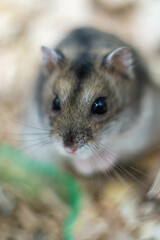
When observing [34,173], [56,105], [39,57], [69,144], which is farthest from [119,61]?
[39,57]

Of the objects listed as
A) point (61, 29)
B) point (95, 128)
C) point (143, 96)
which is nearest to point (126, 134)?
point (143, 96)

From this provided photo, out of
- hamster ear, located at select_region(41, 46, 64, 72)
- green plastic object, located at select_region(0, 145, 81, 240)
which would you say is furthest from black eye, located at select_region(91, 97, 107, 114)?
green plastic object, located at select_region(0, 145, 81, 240)

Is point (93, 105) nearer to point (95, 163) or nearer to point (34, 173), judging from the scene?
point (95, 163)

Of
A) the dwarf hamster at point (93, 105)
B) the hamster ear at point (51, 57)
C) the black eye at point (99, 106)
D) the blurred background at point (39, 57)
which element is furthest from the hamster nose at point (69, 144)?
the hamster ear at point (51, 57)

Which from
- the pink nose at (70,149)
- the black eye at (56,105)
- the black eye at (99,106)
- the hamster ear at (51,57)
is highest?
the hamster ear at (51,57)

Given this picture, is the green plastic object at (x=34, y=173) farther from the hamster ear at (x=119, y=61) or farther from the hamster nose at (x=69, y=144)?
the hamster ear at (x=119, y=61)

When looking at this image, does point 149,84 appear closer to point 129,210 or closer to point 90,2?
point 129,210
